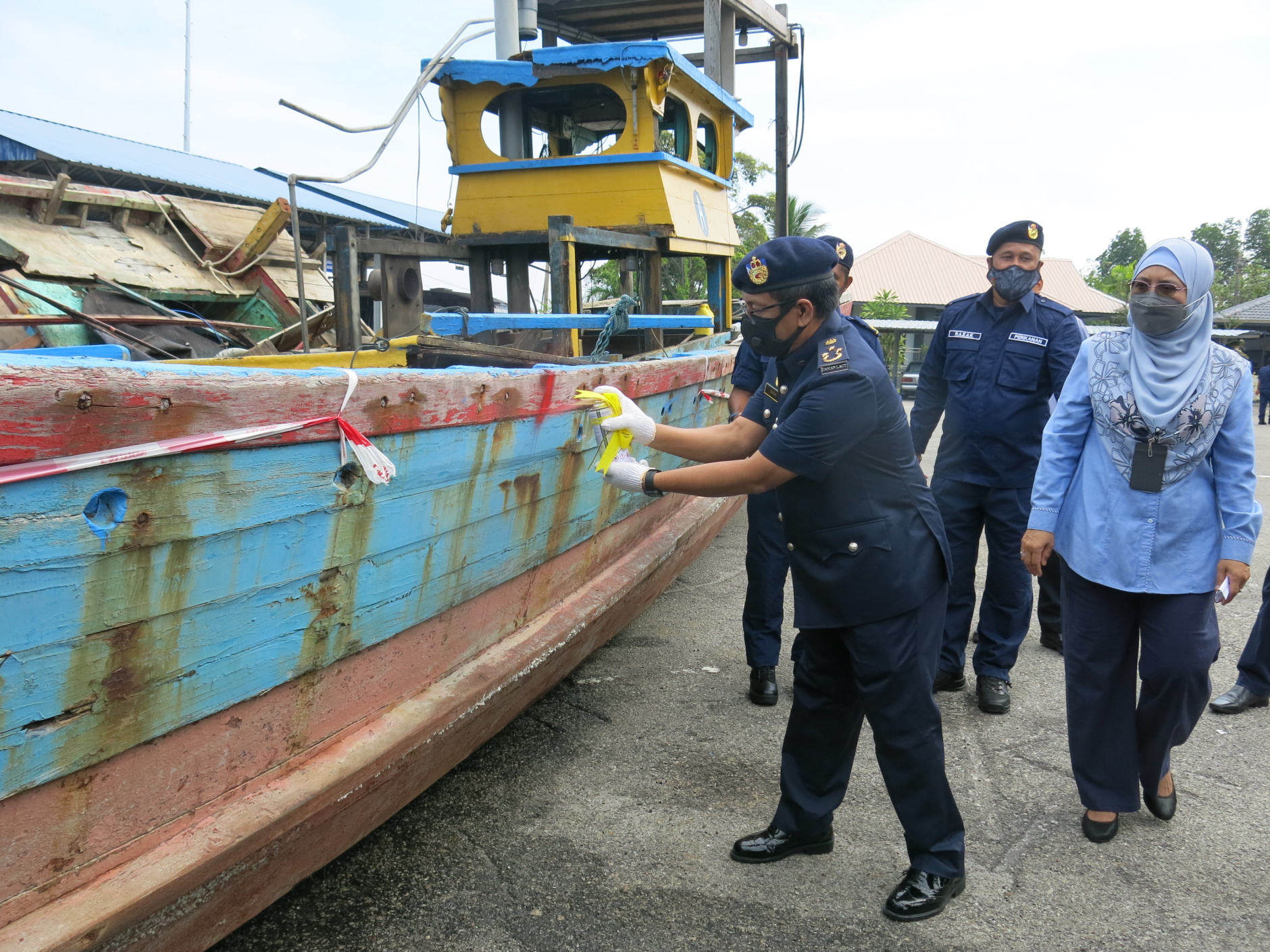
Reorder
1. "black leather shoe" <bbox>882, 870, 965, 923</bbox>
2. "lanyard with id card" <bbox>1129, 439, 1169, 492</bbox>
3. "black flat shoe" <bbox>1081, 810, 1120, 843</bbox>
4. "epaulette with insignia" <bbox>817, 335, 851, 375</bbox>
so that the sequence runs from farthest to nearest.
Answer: "black flat shoe" <bbox>1081, 810, 1120, 843</bbox>
"lanyard with id card" <bbox>1129, 439, 1169, 492</bbox>
"black leather shoe" <bbox>882, 870, 965, 923</bbox>
"epaulette with insignia" <bbox>817, 335, 851, 375</bbox>

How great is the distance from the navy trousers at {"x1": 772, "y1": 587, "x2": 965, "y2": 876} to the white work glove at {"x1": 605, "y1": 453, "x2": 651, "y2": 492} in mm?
580

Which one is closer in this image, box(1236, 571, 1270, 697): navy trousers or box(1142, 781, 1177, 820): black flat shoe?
box(1142, 781, 1177, 820): black flat shoe

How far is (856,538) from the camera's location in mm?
2236

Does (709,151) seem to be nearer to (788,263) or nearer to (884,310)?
(788,263)

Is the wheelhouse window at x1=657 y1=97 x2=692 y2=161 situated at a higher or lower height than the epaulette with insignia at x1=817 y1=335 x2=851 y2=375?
higher

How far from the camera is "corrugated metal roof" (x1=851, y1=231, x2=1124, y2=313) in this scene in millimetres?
34250

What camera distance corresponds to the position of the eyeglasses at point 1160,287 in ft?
8.12

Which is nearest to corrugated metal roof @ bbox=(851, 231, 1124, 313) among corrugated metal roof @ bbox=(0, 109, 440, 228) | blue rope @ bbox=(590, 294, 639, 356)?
corrugated metal roof @ bbox=(0, 109, 440, 228)

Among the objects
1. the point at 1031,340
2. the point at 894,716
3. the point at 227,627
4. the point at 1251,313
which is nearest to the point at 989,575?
the point at 1031,340

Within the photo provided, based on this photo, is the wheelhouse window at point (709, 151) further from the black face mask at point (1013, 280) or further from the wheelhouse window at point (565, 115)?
the black face mask at point (1013, 280)

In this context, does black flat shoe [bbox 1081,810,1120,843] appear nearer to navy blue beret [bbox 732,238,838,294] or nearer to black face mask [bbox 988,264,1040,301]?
navy blue beret [bbox 732,238,838,294]

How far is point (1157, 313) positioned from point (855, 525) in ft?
3.48

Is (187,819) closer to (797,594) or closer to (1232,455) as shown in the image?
(797,594)

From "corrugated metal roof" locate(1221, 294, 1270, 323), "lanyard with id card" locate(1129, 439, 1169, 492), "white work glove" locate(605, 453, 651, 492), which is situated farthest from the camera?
"corrugated metal roof" locate(1221, 294, 1270, 323)
